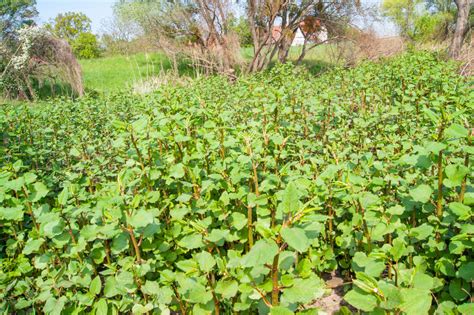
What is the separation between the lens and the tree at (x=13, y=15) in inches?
565

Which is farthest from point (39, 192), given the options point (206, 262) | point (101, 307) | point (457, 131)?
point (457, 131)

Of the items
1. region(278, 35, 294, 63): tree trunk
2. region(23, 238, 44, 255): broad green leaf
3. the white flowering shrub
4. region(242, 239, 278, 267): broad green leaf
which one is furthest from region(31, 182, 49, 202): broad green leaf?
region(278, 35, 294, 63): tree trunk

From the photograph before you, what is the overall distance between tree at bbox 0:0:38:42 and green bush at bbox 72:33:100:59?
23.8 meters

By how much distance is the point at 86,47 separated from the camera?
134 ft

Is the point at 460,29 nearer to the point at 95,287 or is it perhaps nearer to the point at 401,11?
the point at 95,287

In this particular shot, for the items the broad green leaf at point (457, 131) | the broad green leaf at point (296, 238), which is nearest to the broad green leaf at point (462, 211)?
the broad green leaf at point (457, 131)

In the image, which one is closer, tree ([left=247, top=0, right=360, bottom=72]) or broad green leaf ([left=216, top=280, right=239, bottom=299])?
broad green leaf ([left=216, top=280, right=239, bottom=299])

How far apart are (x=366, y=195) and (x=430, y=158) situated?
1.08 ft

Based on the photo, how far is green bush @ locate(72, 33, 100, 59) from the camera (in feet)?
131

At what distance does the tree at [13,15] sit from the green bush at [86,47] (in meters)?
23.8

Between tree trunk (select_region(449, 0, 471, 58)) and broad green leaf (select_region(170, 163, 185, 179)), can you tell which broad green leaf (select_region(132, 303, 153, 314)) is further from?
tree trunk (select_region(449, 0, 471, 58))

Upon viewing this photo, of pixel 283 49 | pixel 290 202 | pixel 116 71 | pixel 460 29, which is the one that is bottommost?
pixel 290 202

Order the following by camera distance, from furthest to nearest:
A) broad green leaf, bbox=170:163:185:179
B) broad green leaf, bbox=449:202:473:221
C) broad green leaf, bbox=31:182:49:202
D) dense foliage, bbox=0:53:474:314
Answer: broad green leaf, bbox=170:163:185:179 < broad green leaf, bbox=31:182:49:202 < broad green leaf, bbox=449:202:473:221 < dense foliage, bbox=0:53:474:314

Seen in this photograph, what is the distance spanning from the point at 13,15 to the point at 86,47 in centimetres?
2646
